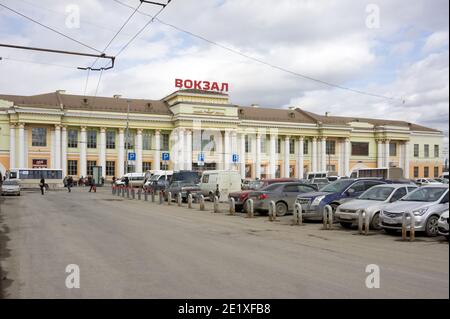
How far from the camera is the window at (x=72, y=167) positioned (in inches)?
2827

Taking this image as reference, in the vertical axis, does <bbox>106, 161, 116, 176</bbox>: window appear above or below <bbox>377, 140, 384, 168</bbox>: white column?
below

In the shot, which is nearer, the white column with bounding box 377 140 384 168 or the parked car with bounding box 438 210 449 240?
the parked car with bounding box 438 210 449 240

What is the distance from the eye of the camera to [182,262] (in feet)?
31.2

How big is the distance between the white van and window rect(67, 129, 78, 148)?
4392 centimetres

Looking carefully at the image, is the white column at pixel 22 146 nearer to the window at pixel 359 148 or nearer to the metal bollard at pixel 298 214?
the window at pixel 359 148

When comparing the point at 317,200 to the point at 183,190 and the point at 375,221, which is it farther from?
the point at 183,190

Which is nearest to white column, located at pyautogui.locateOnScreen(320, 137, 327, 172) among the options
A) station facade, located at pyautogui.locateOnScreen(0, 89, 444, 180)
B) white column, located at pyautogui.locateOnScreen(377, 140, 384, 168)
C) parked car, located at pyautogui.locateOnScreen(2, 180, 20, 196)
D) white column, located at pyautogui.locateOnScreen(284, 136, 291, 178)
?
station facade, located at pyautogui.locateOnScreen(0, 89, 444, 180)

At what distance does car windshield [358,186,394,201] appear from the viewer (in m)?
16.4

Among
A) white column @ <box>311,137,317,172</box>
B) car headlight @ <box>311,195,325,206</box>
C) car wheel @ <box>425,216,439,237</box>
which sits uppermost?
white column @ <box>311,137,317,172</box>

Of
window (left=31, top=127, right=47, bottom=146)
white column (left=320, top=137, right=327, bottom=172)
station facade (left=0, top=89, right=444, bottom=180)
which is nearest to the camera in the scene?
station facade (left=0, top=89, right=444, bottom=180)

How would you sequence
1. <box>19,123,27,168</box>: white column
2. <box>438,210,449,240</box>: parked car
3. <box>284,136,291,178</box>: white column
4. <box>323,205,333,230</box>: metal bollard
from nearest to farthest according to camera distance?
1. <box>438,210,449,240</box>: parked car
2. <box>323,205,333,230</box>: metal bollard
3. <box>19,123,27,168</box>: white column
4. <box>284,136,291,178</box>: white column

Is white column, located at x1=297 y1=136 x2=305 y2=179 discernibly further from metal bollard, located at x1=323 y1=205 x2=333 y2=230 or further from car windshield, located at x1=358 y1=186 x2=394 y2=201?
metal bollard, located at x1=323 y1=205 x2=333 y2=230

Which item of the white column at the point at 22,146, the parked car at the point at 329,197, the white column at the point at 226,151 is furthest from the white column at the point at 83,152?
the parked car at the point at 329,197

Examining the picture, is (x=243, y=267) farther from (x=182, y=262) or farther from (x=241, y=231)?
(x=241, y=231)
